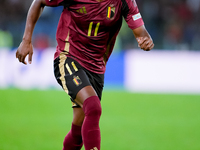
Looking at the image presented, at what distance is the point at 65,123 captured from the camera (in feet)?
20.7

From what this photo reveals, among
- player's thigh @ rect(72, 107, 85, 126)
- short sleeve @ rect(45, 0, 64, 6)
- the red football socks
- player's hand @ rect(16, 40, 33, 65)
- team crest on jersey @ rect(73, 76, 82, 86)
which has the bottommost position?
the red football socks

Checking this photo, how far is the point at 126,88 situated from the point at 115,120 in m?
3.81

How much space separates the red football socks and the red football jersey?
0.63m

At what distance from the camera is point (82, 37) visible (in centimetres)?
349

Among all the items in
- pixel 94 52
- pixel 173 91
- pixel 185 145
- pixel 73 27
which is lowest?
pixel 173 91

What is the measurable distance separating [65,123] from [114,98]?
2984mm

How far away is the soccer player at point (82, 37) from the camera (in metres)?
3.36

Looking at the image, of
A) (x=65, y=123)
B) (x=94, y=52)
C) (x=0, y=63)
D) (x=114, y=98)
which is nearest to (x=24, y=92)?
(x=0, y=63)

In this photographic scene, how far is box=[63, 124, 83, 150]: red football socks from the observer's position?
362 centimetres

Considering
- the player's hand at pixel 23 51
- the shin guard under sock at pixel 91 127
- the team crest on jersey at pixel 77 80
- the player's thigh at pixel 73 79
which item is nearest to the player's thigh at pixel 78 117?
the player's thigh at pixel 73 79

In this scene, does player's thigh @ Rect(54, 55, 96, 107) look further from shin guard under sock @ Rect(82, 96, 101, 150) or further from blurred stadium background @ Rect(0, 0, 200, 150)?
blurred stadium background @ Rect(0, 0, 200, 150)

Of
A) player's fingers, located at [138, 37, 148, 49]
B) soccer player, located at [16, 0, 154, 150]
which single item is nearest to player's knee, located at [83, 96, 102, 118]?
soccer player, located at [16, 0, 154, 150]

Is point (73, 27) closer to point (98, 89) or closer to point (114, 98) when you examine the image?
point (98, 89)

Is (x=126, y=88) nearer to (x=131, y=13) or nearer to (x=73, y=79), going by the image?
(x=131, y=13)
